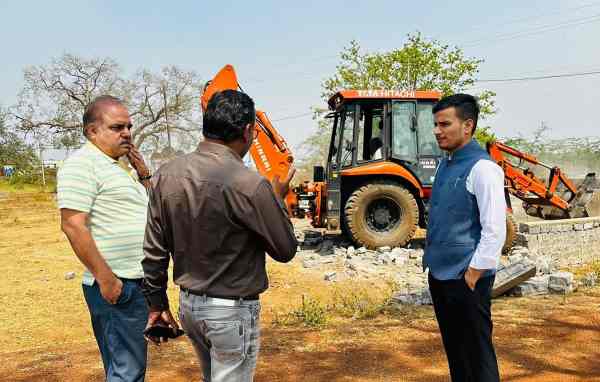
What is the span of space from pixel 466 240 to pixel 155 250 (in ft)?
4.97

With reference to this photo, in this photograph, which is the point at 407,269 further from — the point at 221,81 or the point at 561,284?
the point at 221,81

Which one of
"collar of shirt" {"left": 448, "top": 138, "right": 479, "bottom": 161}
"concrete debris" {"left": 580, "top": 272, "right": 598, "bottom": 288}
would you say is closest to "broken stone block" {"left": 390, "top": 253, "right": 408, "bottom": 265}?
"concrete debris" {"left": 580, "top": 272, "right": 598, "bottom": 288}

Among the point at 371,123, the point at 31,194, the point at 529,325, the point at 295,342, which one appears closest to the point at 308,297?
the point at 295,342

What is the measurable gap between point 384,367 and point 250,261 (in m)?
2.56

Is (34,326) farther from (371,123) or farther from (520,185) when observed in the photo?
(520,185)

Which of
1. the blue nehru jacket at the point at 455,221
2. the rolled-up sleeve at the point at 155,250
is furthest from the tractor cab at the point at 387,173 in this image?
the rolled-up sleeve at the point at 155,250

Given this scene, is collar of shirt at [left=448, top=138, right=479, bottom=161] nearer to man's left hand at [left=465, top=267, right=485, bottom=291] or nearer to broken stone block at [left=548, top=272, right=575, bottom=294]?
man's left hand at [left=465, top=267, right=485, bottom=291]

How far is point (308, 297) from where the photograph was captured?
7137 mm

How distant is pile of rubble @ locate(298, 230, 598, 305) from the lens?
646 cm

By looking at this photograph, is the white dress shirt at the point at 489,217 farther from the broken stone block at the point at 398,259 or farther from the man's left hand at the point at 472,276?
the broken stone block at the point at 398,259

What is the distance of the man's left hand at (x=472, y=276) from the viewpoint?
265 cm

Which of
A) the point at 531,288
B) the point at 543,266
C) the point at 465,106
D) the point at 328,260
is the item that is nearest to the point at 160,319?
the point at 465,106

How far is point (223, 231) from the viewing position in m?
2.05

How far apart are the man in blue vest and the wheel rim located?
6.62m
